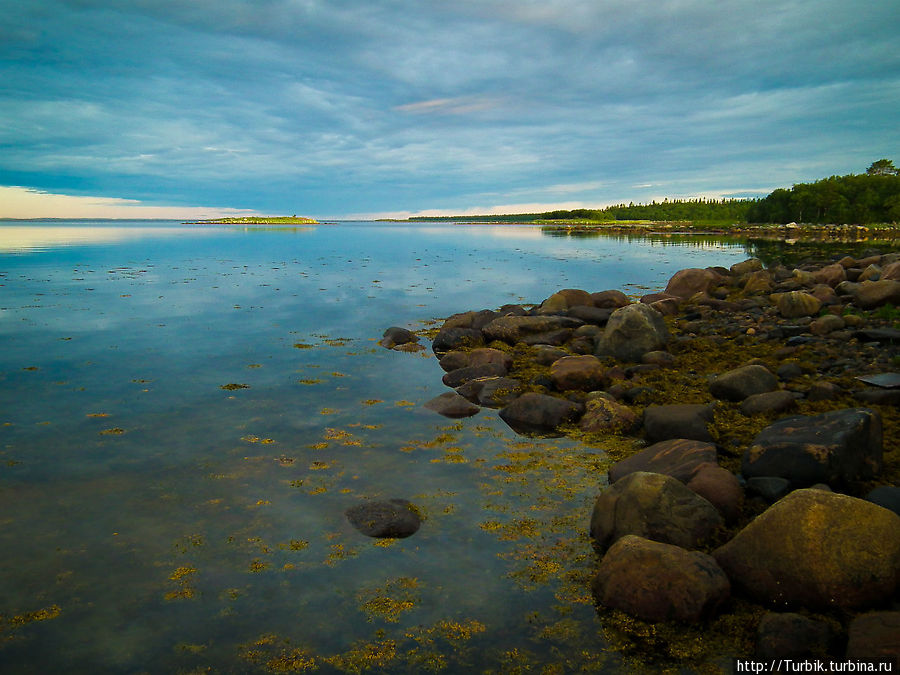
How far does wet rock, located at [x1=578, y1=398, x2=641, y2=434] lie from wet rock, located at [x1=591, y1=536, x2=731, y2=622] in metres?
5.45

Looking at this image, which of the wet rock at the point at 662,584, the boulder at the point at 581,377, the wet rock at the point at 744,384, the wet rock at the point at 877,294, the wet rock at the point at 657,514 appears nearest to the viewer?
the wet rock at the point at 662,584

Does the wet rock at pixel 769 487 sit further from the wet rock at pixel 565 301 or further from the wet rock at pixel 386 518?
the wet rock at pixel 565 301

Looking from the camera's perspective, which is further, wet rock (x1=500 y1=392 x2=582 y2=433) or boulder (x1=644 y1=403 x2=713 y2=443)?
wet rock (x1=500 y1=392 x2=582 y2=433)

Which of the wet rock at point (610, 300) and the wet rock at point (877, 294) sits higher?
the wet rock at point (877, 294)

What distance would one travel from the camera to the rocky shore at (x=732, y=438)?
233 inches

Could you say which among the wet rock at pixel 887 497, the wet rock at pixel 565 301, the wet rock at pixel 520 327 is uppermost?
the wet rock at pixel 565 301

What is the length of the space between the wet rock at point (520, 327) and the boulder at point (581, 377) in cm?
543

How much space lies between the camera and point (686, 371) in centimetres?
1518

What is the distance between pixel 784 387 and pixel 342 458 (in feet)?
34.1

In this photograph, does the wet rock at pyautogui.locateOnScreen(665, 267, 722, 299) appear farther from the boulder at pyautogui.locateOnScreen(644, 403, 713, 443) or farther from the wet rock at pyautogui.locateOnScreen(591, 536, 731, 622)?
the wet rock at pyautogui.locateOnScreen(591, 536, 731, 622)

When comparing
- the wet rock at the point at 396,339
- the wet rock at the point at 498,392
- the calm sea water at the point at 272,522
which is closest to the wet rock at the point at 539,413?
the calm sea water at the point at 272,522

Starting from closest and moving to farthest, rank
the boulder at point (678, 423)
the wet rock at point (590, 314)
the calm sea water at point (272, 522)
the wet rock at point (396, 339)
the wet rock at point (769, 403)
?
the calm sea water at point (272, 522) → the boulder at point (678, 423) → the wet rock at point (769, 403) → the wet rock at point (396, 339) → the wet rock at point (590, 314)

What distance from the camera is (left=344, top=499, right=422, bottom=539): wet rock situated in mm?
7906

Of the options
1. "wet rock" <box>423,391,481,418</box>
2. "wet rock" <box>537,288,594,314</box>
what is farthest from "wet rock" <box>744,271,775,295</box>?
"wet rock" <box>423,391,481,418</box>
